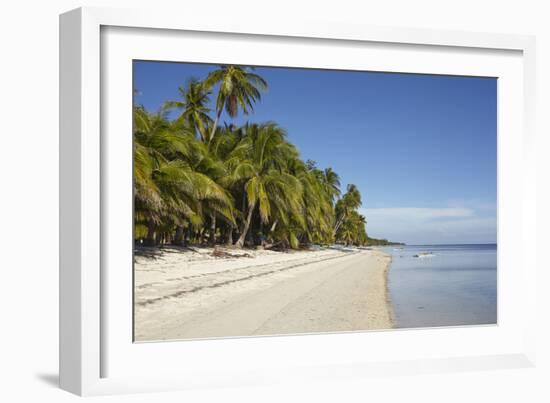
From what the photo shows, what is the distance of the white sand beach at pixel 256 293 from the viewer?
559cm

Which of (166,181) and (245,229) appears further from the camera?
(245,229)

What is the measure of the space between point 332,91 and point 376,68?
1.89ft

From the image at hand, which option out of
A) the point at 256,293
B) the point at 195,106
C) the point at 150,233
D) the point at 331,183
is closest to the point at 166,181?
the point at 150,233

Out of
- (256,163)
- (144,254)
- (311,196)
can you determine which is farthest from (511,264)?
(144,254)

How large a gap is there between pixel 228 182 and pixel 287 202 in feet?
2.29

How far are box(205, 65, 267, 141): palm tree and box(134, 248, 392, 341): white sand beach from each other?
1242 mm

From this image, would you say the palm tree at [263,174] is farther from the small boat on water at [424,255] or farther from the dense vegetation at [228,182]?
the small boat on water at [424,255]

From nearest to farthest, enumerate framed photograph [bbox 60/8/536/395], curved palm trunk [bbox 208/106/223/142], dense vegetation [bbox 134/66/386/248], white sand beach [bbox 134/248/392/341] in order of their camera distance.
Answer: framed photograph [bbox 60/8/536/395] → white sand beach [bbox 134/248/392/341] → dense vegetation [bbox 134/66/386/248] → curved palm trunk [bbox 208/106/223/142]

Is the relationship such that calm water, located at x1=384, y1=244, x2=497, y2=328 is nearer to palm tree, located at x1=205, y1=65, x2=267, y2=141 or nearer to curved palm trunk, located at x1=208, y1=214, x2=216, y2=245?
curved palm trunk, located at x1=208, y1=214, x2=216, y2=245

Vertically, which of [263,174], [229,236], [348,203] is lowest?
[229,236]

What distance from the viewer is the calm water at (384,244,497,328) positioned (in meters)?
6.31

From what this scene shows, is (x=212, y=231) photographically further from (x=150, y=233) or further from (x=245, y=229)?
(x=150, y=233)

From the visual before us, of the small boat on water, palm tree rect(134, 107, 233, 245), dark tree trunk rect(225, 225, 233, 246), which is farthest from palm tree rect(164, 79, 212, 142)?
the small boat on water

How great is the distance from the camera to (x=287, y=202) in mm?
6879
